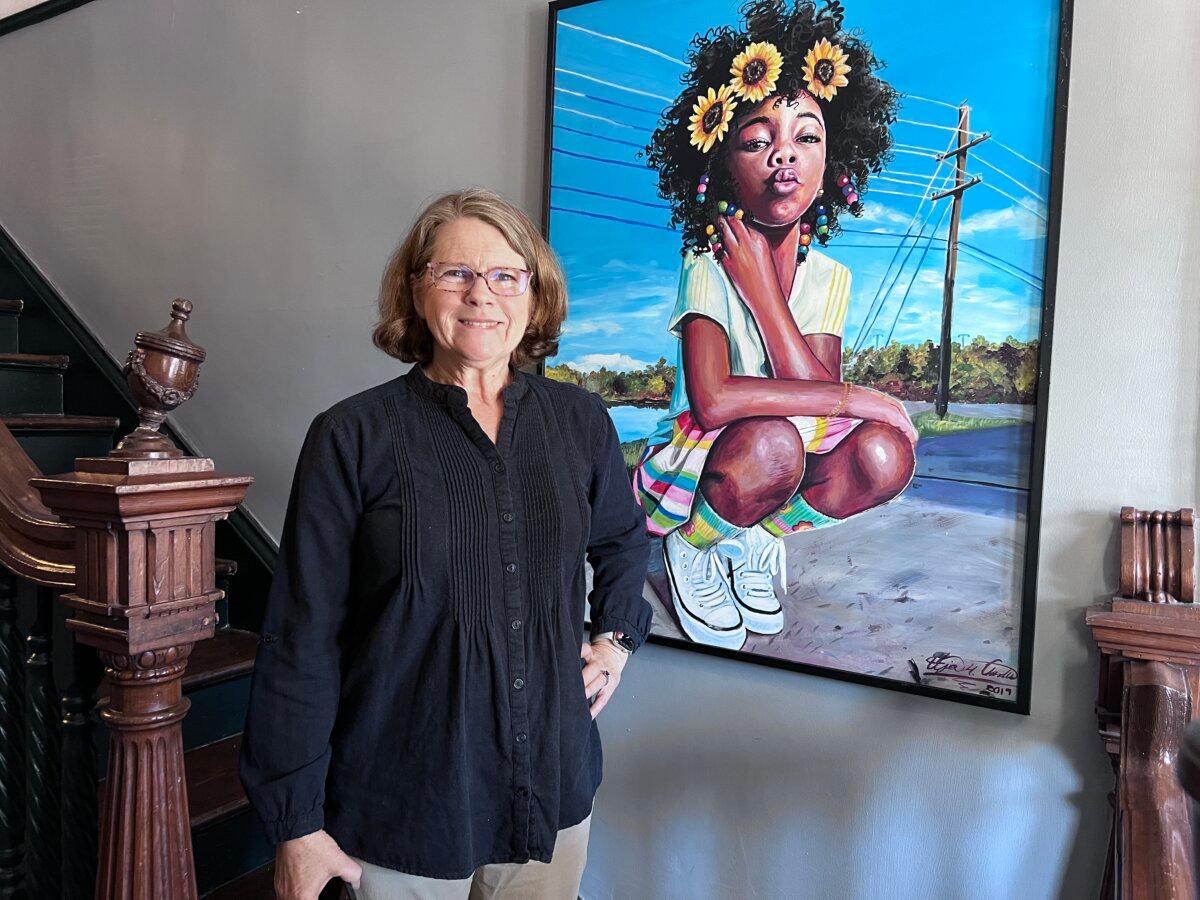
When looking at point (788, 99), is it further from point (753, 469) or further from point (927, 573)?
point (927, 573)

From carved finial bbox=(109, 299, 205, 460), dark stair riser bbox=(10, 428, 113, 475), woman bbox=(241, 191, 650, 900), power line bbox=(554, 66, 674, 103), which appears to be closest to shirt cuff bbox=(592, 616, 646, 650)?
woman bbox=(241, 191, 650, 900)

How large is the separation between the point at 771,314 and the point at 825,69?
432 mm

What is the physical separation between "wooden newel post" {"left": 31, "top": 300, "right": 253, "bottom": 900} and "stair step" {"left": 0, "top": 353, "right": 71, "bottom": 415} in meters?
1.66

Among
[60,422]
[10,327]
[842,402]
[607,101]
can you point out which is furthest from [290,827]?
[10,327]

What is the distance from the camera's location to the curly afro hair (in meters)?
1.39

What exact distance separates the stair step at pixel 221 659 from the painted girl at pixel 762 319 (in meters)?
1.13

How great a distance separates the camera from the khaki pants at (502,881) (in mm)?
1020

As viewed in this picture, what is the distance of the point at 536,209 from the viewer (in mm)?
1763

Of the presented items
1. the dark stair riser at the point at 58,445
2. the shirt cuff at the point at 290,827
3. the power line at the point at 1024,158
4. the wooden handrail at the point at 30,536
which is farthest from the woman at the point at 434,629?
the dark stair riser at the point at 58,445

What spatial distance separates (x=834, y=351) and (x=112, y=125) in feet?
7.73

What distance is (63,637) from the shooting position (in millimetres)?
2209

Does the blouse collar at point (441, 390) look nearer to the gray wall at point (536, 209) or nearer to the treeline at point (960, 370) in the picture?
the treeline at point (960, 370)

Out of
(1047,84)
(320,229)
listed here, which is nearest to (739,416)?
(1047,84)

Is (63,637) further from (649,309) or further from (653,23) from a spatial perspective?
(653,23)
